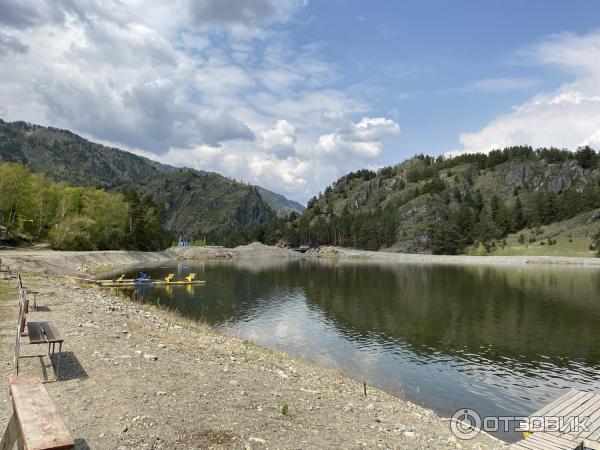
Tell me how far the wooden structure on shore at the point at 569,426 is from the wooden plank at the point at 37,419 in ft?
47.7

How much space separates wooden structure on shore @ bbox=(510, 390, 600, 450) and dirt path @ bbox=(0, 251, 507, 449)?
8.30ft

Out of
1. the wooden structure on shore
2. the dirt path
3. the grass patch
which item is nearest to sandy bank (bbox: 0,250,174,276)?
the grass patch

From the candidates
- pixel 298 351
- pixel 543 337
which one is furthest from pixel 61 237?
pixel 543 337

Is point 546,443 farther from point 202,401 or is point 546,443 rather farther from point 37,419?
point 37,419

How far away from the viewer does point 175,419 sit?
45.3ft

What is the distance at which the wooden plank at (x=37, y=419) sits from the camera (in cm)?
739

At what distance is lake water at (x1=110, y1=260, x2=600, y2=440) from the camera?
104ft

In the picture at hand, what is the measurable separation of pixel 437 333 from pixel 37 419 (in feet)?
152

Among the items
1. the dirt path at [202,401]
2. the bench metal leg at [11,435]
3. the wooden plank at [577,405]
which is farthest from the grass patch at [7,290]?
the wooden plank at [577,405]

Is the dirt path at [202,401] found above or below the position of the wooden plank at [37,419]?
below

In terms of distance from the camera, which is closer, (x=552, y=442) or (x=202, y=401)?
(x=552, y=442)

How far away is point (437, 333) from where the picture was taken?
4878 cm

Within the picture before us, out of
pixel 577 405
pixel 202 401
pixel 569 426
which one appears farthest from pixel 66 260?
pixel 569 426

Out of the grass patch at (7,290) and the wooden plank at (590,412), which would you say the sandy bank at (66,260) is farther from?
the wooden plank at (590,412)
